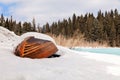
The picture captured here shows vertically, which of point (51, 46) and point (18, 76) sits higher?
point (51, 46)

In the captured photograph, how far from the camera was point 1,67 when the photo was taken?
118 inches

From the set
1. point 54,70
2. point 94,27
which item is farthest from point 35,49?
point 94,27

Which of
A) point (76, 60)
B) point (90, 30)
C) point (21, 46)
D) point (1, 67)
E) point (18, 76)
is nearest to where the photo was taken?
point (18, 76)

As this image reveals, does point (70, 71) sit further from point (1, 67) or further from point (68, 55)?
point (68, 55)

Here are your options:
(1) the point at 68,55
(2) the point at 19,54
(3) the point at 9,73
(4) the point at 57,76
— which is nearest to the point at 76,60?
(1) the point at 68,55

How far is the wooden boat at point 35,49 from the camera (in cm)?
407

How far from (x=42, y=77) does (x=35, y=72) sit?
0.46ft

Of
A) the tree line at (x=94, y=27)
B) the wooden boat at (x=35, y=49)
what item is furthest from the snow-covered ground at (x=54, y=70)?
the tree line at (x=94, y=27)

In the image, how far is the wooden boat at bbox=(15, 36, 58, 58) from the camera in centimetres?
407

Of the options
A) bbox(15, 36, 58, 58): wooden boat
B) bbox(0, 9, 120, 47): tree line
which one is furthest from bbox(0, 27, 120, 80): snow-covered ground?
bbox(0, 9, 120, 47): tree line

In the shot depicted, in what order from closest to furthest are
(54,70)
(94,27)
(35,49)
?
1. (54,70)
2. (35,49)
3. (94,27)

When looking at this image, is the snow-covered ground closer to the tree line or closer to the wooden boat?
the wooden boat

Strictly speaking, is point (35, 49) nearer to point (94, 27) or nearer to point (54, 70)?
point (54, 70)

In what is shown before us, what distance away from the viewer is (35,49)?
4.18 m
